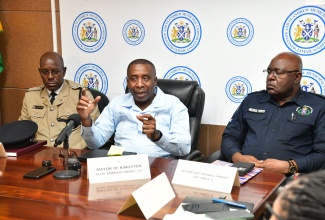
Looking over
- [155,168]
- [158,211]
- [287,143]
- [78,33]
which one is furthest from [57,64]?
[158,211]

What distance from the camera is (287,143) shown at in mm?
2941

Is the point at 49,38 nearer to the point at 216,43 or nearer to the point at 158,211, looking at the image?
the point at 216,43

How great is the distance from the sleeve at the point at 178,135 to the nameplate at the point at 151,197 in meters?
0.89

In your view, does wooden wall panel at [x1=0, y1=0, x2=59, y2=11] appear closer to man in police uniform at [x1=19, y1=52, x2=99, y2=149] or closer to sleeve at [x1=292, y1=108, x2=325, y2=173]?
man in police uniform at [x1=19, y1=52, x2=99, y2=149]

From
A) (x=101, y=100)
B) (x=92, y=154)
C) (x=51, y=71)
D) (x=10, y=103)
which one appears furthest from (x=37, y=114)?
(x=92, y=154)

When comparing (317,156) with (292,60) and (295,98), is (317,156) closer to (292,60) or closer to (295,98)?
(295,98)

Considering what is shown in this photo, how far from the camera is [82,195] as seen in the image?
75.0 inches

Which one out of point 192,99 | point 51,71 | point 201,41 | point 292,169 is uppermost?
point 201,41

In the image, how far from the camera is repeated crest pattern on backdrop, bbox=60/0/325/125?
3342mm

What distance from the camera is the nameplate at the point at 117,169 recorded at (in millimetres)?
2053

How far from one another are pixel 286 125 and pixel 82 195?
1.61 meters

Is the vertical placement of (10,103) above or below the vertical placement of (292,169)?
above

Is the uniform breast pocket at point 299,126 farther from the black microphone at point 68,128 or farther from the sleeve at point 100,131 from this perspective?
the black microphone at point 68,128

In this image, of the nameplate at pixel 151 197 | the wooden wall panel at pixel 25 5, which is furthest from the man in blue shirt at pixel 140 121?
A: the wooden wall panel at pixel 25 5
